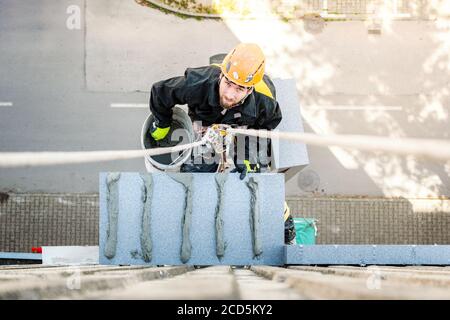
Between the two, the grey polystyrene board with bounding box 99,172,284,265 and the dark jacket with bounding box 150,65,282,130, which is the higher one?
the dark jacket with bounding box 150,65,282,130

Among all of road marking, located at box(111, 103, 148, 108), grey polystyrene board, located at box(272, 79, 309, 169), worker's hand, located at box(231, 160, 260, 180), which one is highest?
road marking, located at box(111, 103, 148, 108)

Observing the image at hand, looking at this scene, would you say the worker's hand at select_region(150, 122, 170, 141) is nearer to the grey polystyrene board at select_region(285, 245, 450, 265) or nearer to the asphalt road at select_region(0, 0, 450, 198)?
the grey polystyrene board at select_region(285, 245, 450, 265)

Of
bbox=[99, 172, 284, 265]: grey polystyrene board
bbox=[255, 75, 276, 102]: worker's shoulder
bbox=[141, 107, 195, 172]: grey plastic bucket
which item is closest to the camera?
bbox=[99, 172, 284, 265]: grey polystyrene board

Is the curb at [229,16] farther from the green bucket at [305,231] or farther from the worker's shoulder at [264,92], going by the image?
the worker's shoulder at [264,92]

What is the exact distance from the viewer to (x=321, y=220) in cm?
1180

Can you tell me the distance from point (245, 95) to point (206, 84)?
1.59ft

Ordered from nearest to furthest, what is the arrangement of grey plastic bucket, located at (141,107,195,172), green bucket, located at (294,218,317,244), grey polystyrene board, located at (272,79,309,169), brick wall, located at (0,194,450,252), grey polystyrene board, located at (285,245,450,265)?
1. grey polystyrene board, located at (285,245,450,265)
2. grey plastic bucket, located at (141,107,195,172)
3. grey polystyrene board, located at (272,79,309,169)
4. green bucket, located at (294,218,317,244)
5. brick wall, located at (0,194,450,252)

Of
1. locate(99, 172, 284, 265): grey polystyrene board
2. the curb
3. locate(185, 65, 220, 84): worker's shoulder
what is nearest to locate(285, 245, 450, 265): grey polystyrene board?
locate(99, 172, 284, 265): grey polystyrene board

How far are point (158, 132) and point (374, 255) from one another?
264 cm

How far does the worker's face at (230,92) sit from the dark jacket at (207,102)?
14 cm

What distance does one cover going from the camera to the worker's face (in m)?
6.53

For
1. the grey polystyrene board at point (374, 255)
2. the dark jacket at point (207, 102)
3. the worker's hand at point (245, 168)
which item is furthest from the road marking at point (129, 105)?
the grey polystyrene board at point (374, 255)

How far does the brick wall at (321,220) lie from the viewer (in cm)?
1167
